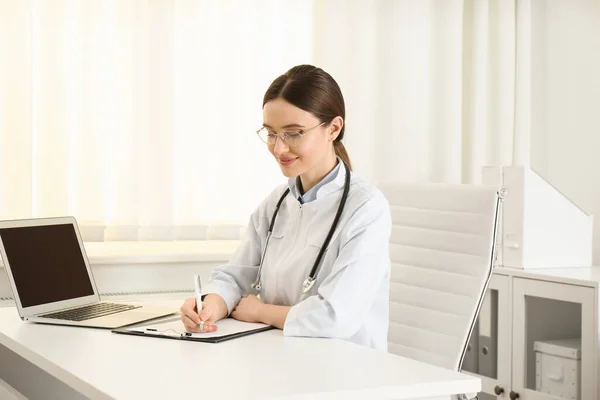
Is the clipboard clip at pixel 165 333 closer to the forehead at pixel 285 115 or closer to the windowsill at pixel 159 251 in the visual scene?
the forehead at pixel 285 115

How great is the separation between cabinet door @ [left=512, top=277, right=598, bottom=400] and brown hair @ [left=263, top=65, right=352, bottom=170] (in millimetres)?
1222

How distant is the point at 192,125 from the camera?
3074mm

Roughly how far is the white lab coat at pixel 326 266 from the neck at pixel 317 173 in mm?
30

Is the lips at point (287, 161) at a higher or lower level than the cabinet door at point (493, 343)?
higher

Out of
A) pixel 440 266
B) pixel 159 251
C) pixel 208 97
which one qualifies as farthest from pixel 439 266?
pixel 208 97

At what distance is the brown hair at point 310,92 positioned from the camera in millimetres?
1952

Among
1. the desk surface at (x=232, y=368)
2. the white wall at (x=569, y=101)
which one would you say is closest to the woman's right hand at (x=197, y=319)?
the desk surface at (x=232, y=368)

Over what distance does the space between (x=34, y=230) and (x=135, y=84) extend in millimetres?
1045

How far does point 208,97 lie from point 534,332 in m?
1.43

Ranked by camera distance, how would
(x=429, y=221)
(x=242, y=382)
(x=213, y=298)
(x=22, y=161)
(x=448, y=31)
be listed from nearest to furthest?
(x=242, y=382)
(x=213, y=298)
(x=429, y=221)
(x=22, y=161)
(x=448, y=31)

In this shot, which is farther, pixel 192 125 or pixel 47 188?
pixel 192 125

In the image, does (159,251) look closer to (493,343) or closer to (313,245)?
(313,245)

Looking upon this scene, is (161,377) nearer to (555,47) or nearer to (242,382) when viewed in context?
(242,382)

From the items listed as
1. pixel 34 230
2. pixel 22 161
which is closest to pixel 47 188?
pixel 22 161
